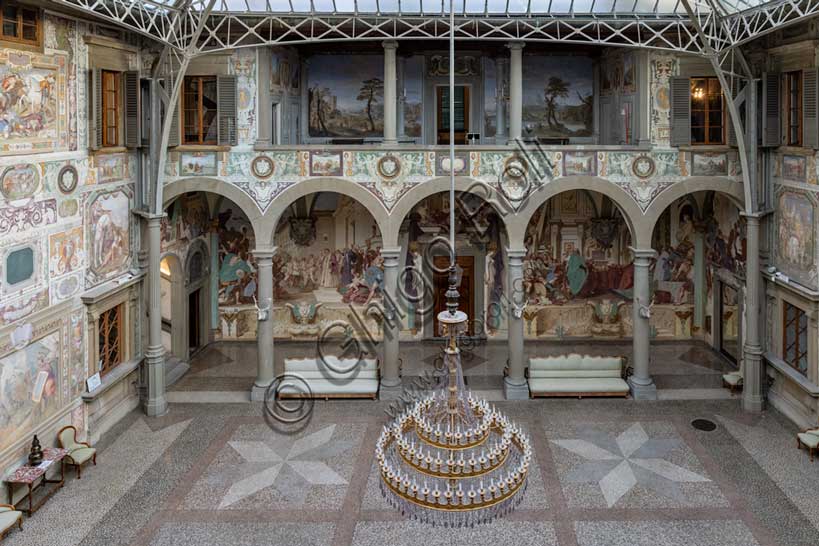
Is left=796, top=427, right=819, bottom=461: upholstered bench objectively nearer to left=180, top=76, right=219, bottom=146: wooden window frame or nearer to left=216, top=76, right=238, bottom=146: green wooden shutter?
left=216, top=76, right=238, bottom=146: green wooden shutter

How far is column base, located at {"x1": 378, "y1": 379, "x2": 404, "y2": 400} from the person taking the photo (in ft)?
58.3

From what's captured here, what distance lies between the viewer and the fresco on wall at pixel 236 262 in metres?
22.2

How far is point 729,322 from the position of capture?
2084 cm

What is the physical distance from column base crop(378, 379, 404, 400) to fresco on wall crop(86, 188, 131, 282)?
22.1 feet

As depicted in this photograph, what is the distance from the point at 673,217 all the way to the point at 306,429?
517 inches

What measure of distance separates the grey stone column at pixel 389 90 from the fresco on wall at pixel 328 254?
190 inches

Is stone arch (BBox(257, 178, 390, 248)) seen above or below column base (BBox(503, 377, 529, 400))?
above

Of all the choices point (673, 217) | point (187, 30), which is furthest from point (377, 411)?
point (673, 217)

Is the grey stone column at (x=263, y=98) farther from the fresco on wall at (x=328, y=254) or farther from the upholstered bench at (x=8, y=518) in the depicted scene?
the upholstered bench at (x=8, y=518)

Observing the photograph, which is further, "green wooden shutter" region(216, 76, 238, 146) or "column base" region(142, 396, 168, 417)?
"green wooden shutter" region(216, 76, 238, 146)

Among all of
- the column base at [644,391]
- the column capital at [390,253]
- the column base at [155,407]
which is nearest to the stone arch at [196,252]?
the column base at [155,407]

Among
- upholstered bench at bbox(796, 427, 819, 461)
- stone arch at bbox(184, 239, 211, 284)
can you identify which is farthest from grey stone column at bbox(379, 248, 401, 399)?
upholstered bench at bbox(796, 427, 819, 461)

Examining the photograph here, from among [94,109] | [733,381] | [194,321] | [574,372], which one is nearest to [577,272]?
[574,372]

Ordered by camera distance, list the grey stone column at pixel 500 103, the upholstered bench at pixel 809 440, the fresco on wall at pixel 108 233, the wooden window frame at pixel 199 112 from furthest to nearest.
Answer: the grey stone column at pixel 500 103, the wooden window frame at pixel 199 112, the fresco on wall at pixel 108 233, the upholstered bench at pixel 809 440
